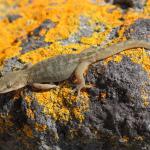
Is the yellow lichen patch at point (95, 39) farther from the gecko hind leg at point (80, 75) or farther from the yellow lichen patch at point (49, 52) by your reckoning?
the gecko hind leg at point (80, 75)

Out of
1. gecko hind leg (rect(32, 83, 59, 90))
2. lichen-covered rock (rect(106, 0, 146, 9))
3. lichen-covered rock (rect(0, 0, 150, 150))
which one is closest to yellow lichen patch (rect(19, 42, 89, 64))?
lichen-covered rock (rect(0, 0, 150, 150))

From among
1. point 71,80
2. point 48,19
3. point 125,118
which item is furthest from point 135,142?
point 48,19

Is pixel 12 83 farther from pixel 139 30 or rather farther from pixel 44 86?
pixel 139 30

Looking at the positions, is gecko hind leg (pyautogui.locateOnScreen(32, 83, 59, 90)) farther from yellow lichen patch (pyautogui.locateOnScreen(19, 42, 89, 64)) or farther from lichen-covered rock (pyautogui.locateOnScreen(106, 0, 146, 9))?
lichen-covered rock (pyautogui.locateOnScreen(106, 0, 146, 9))

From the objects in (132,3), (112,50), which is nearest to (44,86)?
(112,50)

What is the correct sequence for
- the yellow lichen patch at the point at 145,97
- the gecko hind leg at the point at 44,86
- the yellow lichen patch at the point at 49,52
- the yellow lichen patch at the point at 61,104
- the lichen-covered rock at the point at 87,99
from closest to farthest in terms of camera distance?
the yellow lichen patch at the point at 145,97
the lichen-covered rock at the point at 87,99
the yellow lichen patch at the point at 61,104
the gecko hind leg at the point at 44,86
the yellow lichen patch at the point at 49,52

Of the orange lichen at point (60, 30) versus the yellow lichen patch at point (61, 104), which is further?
the orange lichen at point (60, 30)

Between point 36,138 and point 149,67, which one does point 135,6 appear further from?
point 36,138

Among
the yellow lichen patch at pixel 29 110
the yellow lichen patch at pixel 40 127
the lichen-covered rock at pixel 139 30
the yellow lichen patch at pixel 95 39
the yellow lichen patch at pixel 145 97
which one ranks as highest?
the lichen-covered rock at pixel 139 30

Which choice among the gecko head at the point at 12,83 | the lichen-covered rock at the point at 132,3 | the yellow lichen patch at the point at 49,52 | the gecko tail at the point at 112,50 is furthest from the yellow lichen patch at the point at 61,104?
the lichen-covered rock at the point at 132,3

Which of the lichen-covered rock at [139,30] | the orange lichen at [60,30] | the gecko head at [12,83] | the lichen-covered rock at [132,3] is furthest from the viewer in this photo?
the lichen-covered rock at [132,3]
